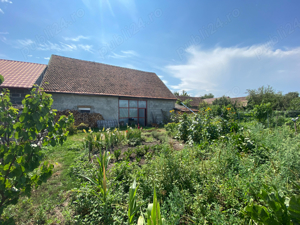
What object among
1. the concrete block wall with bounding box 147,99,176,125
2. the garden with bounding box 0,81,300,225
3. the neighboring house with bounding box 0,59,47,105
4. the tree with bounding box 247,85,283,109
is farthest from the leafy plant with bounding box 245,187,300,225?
the tree with bounding box 247,85,283,109

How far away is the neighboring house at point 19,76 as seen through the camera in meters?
8.99

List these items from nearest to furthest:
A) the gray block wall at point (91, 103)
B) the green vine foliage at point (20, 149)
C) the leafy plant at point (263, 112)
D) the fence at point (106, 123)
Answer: the green vine foliage at point (20, 149) → the leafy plant at point (263, 112) → the gray block wall at point (91, 103) → the fence at point (106, 123)

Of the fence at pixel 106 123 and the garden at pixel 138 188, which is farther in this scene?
the fence at pixel 106 123

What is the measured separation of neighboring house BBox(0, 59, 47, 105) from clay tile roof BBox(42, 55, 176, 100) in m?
0.83

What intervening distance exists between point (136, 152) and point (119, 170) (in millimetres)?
1567

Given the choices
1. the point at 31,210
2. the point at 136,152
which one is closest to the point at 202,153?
the point at 136,152

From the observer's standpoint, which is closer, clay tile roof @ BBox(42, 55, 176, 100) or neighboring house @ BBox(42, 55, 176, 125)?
neighboring house @ BBox(42, 55, 176, 125)

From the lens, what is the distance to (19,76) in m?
10.0

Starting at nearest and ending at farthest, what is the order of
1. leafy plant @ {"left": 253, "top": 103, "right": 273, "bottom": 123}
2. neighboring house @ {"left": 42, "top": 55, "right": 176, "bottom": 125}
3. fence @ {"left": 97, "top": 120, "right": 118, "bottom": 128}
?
leafy plant @ {"left": 253, "top": 103, "right": 273, "bottom": 123}
neighboring house @ {"left": 42, "top": 55, "right": 176, "bottom": 125}
fence @ {"left": 97, "top": 120, "right": 118, "bottom": 128}

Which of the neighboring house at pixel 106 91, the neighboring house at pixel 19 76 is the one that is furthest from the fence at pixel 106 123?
the neighboring house at pixel 19 76

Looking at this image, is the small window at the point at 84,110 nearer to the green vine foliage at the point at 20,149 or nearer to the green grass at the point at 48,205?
the green grass at the point at 48,205

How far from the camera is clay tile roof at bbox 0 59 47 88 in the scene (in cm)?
909

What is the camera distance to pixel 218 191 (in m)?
2.27

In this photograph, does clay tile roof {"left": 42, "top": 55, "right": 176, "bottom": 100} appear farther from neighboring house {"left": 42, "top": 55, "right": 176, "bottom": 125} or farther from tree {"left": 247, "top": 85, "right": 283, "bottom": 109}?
tree {"left": 247, "top": 85, "right": 283, "bottom": 109}
